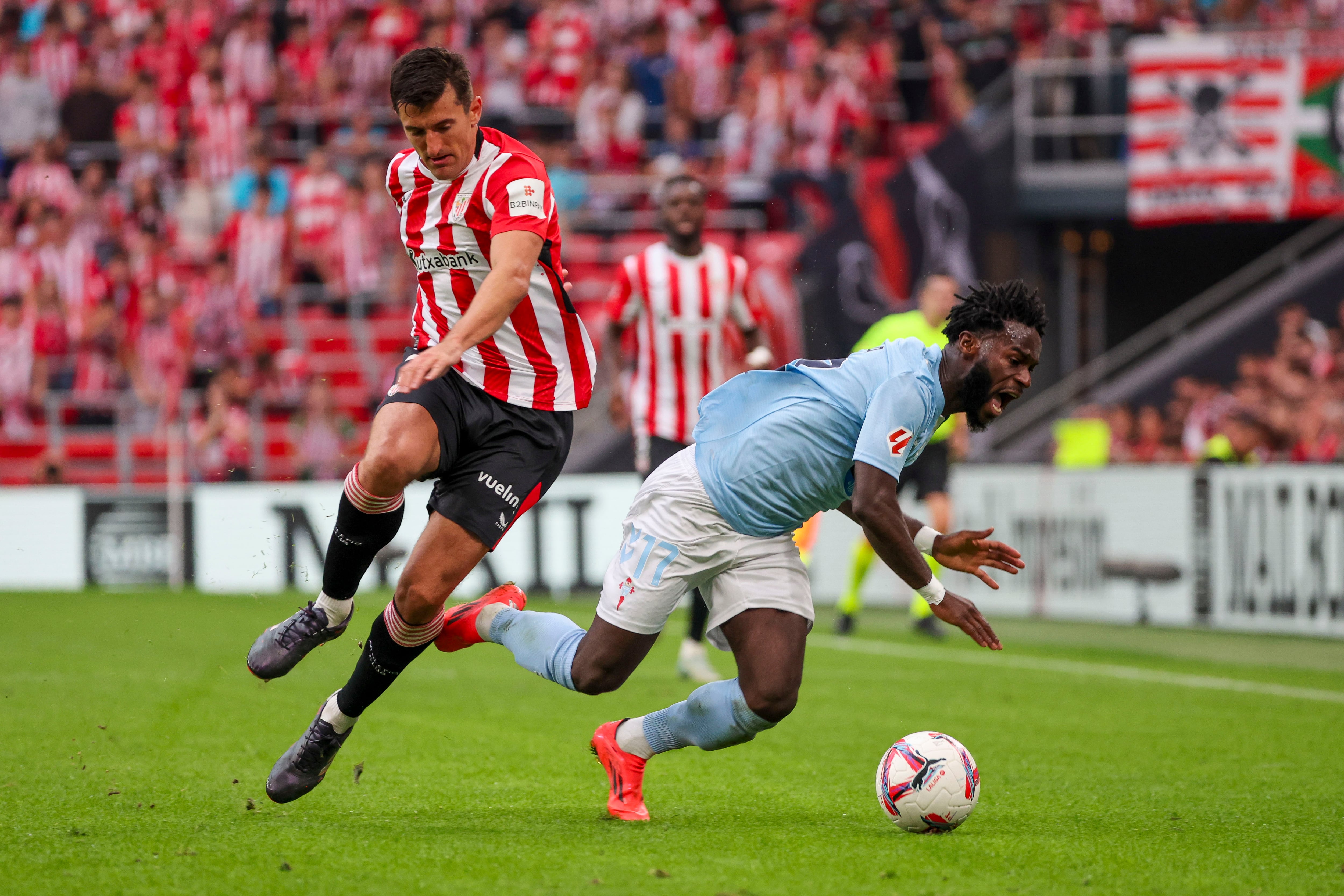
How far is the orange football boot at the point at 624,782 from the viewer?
510 centimetres

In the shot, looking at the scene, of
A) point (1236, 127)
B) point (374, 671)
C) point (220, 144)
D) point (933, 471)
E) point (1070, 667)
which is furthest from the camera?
point (220, 144)

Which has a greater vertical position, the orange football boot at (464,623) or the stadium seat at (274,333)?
the stadium seat at (274,333)

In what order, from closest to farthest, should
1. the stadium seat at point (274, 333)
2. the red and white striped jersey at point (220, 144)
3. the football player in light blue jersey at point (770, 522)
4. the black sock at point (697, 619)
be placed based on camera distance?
the football player in light blue jersey at point (770, 522) < the black sock at point (697, 619) < the stadium seat at point (274, 333) < the red and white striped jersey at point (220, 144)

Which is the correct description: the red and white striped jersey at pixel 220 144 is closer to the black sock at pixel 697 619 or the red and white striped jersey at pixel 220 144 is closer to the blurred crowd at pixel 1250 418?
the blurred crowd at pixel 1250 418

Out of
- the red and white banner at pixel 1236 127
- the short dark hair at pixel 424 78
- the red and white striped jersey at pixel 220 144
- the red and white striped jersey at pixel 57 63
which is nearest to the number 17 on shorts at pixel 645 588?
the short dark hair at pixel 424 78

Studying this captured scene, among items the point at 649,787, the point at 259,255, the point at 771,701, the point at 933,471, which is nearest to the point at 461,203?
the point at 771,701

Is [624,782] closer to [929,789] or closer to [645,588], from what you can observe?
[645,588]

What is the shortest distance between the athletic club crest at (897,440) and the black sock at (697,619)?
4.04 metres

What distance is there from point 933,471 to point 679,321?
10.1ft

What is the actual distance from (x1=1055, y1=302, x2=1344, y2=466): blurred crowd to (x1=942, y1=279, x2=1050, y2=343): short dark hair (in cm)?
880

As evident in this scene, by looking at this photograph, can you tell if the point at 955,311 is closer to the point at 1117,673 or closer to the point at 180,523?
the point at 1117,673

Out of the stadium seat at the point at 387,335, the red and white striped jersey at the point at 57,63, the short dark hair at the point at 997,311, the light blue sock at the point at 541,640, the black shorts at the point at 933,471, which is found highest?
the red and white striped jersey at the point at 57,63

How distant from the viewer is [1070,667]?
33.4 ft

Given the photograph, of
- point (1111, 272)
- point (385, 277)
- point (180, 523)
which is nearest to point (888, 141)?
point (1111, 272)
